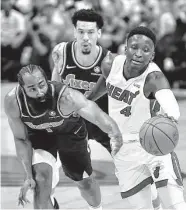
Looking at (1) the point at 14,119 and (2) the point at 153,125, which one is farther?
(1) the point at 14,119

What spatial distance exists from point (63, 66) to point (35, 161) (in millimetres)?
1174

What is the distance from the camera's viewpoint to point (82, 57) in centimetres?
546

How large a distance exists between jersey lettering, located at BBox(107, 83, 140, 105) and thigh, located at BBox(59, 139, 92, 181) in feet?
1.94

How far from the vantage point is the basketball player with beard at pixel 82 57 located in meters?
5.41

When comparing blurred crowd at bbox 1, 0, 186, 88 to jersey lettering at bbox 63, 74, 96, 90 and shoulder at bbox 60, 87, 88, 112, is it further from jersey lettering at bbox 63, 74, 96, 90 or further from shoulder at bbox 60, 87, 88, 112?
shoulder at bbox 60, 87, 88, 112

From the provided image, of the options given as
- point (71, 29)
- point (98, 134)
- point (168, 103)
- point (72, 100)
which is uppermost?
point (168, 103)

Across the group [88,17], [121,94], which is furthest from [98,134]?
[121,94]

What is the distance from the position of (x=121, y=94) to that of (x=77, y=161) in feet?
2.43

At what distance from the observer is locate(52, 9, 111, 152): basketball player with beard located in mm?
5410

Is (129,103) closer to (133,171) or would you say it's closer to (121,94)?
(121,94)

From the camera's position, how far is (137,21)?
11219 millimetres

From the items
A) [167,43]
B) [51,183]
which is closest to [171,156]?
[51,183]

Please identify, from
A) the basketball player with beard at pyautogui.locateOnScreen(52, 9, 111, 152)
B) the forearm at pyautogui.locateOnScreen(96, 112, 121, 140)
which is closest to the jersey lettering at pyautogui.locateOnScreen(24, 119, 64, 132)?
the forearm at pyautogui.locateOnScreen(96, 112, 121, 140)

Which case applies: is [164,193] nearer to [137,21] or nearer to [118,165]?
[118,165]
